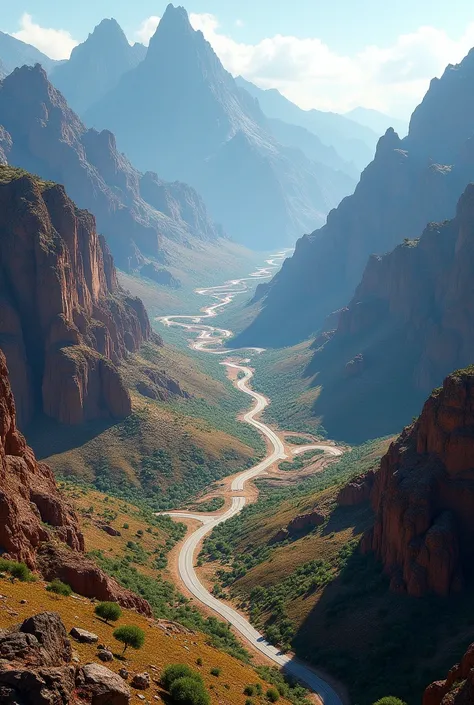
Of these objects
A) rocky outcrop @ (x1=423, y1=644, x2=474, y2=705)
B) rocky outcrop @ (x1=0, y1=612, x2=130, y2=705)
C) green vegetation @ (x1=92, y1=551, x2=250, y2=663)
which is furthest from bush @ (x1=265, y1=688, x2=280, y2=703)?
rocky outcrop @ (x1=0, y1=612, x2=130, y2=705)

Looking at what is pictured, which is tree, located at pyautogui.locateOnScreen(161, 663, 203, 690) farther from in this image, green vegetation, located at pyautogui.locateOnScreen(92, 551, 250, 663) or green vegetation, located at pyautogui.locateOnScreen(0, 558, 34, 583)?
green vegetation, located at pyautogui.locateOnScreen(92, 551, 250, 663)

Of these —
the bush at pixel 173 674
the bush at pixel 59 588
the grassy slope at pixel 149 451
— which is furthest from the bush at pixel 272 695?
the grassy slope at pixel 149 451

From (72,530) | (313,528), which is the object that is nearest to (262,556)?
(313,528)

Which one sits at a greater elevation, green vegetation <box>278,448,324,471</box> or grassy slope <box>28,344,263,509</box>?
green vegetation <box>278,448,324,471</box>

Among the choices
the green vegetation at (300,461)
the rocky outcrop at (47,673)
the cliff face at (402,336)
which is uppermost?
the cliff face at (402,336)

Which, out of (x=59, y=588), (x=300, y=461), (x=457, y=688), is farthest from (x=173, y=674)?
(x=300, y=461)

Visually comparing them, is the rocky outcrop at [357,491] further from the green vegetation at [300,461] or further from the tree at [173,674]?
the green vegetation at [300,461]

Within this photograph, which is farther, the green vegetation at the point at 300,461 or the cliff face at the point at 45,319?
the green vegetation at the point at 300,461
